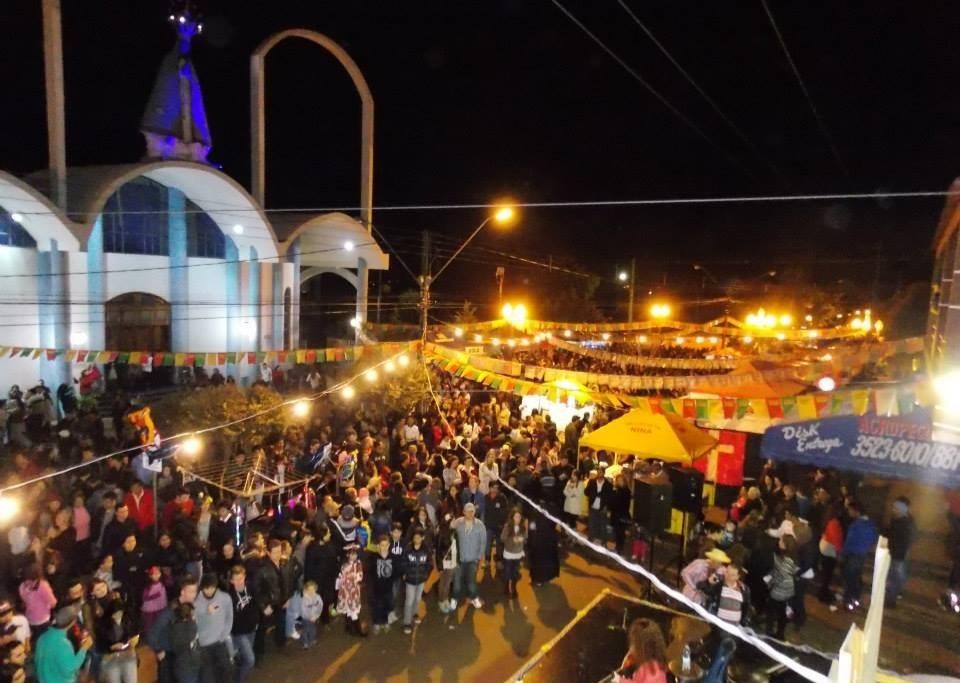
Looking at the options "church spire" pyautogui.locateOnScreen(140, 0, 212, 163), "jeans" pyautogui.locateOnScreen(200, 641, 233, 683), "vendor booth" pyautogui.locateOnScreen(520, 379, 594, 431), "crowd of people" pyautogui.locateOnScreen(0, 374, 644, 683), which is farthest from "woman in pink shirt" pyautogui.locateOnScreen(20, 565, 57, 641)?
"church spire" pyautogui.locateOnScreen(140, 0, 212, 163)

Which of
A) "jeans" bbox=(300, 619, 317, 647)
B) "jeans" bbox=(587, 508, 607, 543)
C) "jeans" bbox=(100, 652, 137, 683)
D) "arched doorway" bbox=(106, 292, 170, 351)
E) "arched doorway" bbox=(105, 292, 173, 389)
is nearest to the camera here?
"jeans" bbox=(100, 652, 137, 683)

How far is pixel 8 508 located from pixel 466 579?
5.41m

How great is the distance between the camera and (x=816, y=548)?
8250 mm

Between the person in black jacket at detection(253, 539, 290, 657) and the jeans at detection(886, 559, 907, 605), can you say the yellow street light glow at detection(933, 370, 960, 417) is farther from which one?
the person in black jacket at detection(253, 539, 290, 657)

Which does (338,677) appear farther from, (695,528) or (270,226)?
(270,226)

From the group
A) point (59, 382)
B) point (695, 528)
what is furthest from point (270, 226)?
point (695, 528)

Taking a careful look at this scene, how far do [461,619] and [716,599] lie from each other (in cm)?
311

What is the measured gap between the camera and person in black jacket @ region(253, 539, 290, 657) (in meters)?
6.53

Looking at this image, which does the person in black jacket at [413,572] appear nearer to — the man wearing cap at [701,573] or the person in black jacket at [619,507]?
the man wearing cap at [701,573]

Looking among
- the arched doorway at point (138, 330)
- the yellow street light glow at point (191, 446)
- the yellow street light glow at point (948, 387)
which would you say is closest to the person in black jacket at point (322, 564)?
the yellow street light glow at point (191, 446)

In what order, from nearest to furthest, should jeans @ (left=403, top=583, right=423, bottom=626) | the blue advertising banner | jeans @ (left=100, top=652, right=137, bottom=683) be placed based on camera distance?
jeans @ (left=100, top=652, right=137, bottom=683)
jeans @ (left=403, top=583, right=423, bottom=626)
the blue advertising banner

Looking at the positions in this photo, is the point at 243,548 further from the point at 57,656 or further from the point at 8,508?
the point at 8,508

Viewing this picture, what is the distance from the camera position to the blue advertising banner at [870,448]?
9.70m

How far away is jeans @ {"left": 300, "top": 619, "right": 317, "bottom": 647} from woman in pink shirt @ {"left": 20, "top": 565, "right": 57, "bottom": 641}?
8.04 feet
